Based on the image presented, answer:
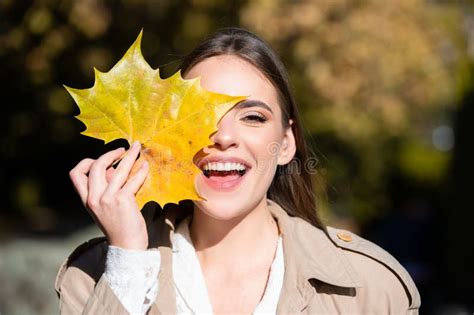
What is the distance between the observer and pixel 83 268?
7.76 feet

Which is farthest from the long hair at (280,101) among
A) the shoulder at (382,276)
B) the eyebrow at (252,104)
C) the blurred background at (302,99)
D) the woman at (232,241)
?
the blurred background at (302,99)

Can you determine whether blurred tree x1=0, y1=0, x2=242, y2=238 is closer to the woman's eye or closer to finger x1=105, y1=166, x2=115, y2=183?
the woman's eye

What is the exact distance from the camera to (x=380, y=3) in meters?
8.16

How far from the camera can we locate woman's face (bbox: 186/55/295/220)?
229 centimetres

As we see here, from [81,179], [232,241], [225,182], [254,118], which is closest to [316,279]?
[232,241]

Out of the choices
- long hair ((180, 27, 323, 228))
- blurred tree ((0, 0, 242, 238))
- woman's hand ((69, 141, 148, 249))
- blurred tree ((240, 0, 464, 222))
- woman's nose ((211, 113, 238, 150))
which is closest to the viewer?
woman's hand ((69, 141, 148, 249))

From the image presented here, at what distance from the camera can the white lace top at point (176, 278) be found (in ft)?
6.98

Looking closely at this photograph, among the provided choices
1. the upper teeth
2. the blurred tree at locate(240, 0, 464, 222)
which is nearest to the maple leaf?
the upper teeth

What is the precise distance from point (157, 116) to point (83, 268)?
21.4 inches

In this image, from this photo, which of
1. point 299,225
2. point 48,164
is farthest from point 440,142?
point 299,225

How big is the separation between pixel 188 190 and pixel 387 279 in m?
0.68

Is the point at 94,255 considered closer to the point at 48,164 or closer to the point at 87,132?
the point at 87,132

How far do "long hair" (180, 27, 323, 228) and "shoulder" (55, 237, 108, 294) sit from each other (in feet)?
2.10

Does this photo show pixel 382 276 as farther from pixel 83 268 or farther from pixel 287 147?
pixel 83 268
